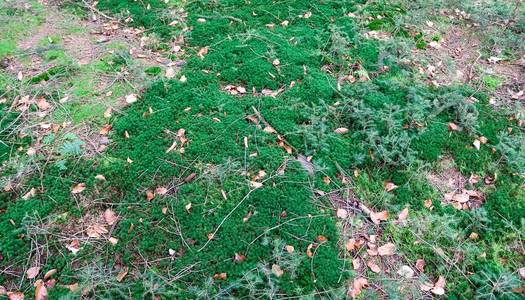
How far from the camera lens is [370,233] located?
285 centimetres

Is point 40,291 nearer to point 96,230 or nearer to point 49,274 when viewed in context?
point 49,274

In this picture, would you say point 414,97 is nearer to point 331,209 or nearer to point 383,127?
point 383,127

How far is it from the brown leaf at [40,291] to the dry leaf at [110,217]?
526mm

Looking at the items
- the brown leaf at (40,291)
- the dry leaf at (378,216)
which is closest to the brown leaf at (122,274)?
the brown leaf at (40,291)

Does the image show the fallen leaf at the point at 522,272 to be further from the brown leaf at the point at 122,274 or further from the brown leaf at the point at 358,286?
the brown leaf at the point at 122,274

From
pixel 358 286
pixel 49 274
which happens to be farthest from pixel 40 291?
pixel 358 286

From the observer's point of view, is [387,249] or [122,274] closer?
[122,274]

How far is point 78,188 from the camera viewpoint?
294cm

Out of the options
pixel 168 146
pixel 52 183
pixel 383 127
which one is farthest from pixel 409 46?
pixel 52 183

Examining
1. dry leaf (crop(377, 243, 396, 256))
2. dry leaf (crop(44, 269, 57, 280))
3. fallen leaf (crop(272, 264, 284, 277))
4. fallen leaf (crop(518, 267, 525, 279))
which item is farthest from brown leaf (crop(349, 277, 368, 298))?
dry leaf (crop(44, 269, 57, 280))

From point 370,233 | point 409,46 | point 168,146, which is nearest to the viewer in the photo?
point 370,233

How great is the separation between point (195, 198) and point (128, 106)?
119 cm

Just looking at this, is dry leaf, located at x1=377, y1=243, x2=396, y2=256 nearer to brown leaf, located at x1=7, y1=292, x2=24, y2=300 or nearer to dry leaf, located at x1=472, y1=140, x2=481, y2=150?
dry leaf, located at x1=472, y1=140, x2=481, y2=150

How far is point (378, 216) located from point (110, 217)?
187 cm
